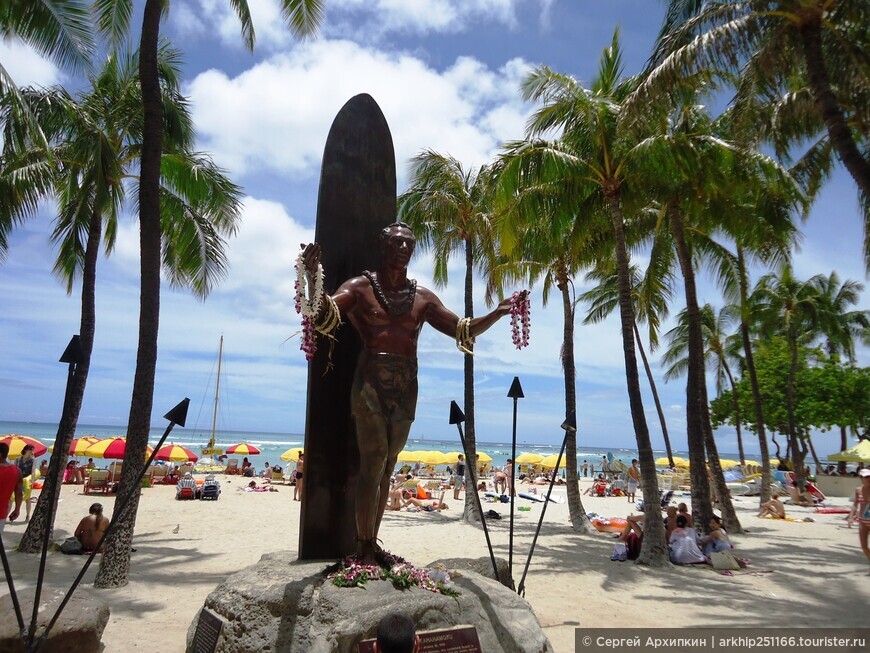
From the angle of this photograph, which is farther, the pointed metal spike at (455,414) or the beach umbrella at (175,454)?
the beach umbrella at (175,454)

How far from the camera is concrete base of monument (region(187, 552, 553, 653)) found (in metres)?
3.92

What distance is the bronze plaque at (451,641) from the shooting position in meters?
3.90

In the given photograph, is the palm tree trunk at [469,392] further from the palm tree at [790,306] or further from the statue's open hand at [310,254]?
the palm tree at [790,306]

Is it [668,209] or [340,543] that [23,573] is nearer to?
[340,543]

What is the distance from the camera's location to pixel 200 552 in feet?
35.6

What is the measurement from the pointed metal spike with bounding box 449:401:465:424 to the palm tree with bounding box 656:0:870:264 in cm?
666

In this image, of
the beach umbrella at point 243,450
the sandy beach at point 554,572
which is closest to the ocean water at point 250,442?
the beach umbrella at point 243,450

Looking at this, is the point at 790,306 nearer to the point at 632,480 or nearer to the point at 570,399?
the point at 632,480

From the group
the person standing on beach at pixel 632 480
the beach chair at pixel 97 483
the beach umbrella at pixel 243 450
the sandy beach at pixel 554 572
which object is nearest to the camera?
the sandy beach at pixel 554 572

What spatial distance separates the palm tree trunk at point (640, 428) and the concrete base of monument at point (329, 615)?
6.98 metres

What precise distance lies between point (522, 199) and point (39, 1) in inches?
334

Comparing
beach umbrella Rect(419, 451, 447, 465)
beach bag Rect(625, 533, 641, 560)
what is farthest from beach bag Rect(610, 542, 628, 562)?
beach umbrella Rect(419, 451, 447, 465)

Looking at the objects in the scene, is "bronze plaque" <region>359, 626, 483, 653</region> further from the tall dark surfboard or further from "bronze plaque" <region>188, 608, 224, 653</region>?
the tall dark surfboard

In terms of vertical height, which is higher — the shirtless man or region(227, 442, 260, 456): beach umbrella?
the shirtless man
